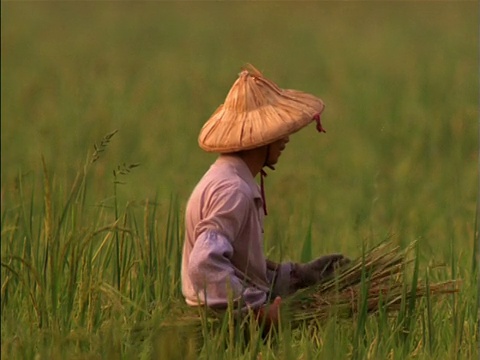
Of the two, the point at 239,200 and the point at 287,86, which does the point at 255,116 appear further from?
the point at 287,86

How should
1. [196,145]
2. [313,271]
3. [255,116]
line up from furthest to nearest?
[196,145], [313,271], [255,116]

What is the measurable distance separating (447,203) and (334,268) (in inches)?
105

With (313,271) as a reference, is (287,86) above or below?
above

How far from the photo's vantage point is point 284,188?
6473mm

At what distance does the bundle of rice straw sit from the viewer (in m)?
3.62

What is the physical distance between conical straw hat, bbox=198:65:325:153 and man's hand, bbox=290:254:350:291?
0.42m

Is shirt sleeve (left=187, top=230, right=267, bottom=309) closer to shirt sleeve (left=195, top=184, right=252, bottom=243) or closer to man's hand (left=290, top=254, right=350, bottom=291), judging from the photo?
shirt sleeve (left=195, top=184, right=252, bottom=243)

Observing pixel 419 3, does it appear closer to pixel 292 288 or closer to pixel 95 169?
pixel 95 169

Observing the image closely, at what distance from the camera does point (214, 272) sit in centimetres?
342

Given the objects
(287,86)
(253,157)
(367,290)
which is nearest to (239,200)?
(253,157)

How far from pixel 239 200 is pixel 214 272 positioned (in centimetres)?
20

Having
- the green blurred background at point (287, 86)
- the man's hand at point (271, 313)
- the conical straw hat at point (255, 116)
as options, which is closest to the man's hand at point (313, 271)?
the man's hand at point (271, 313)

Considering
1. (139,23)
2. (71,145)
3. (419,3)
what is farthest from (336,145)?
(419,3)

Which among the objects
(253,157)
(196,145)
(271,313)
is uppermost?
(196,145)
